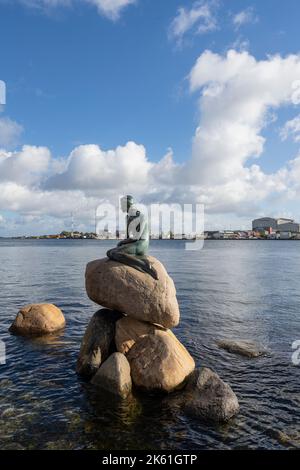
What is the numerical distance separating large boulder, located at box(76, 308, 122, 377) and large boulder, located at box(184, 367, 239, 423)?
3.84 meters

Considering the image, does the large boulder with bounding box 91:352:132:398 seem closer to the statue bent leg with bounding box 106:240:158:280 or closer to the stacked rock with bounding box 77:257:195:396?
the stacked rock with bounding box 77:257:195:396

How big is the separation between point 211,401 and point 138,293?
4672 mm

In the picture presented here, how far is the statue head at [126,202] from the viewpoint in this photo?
1541 cm

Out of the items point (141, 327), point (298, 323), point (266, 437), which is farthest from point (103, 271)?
point (298, 323)

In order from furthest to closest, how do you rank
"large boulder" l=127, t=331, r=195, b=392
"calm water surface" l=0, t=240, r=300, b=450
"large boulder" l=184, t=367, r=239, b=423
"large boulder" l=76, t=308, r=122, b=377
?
"large boulder" l=76, t=308, r=122, b=377, "large boulder" l=127, t=331, r=195, b=392, "large boulder" l=184, t=367, r=239, b=423, "calm water surface" l=0, t=240, r=300, b=450

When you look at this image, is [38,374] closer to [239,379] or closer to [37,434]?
[37,434]

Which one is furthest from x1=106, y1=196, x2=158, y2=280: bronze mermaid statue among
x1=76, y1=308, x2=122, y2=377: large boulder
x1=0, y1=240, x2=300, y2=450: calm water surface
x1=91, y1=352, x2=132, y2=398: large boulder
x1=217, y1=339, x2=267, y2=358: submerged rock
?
x1=217, y1=339, x2=267, y2=358: submerged rock

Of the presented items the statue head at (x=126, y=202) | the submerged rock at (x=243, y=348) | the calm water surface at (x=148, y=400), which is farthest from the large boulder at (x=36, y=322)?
the submerged rock at (x=243, y=348)

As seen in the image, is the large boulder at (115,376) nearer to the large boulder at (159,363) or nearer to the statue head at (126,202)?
the large boulder at (159,363)

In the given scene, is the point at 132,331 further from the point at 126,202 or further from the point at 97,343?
the point at 126,202

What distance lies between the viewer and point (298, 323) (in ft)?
74.8

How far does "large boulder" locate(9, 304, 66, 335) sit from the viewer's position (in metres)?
18.7

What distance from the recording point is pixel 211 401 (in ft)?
35.1

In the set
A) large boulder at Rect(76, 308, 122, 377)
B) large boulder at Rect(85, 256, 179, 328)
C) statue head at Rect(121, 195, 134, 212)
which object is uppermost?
statue head at Rect(121, 195, 134, 212)
